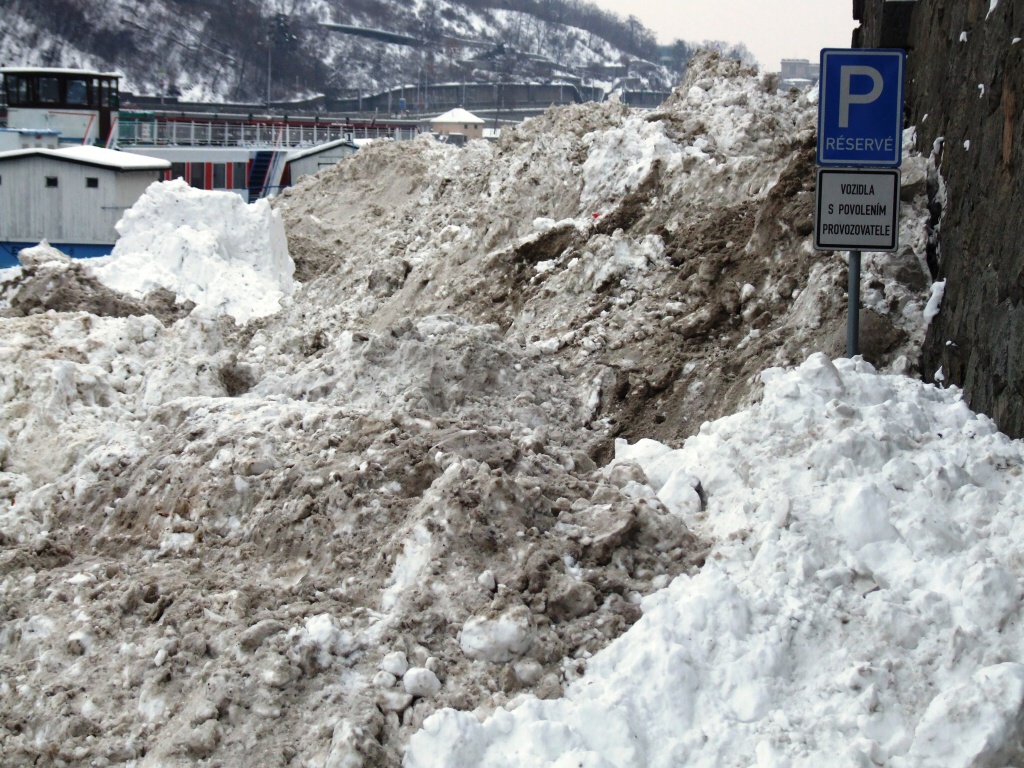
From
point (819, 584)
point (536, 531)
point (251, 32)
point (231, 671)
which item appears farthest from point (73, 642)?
point (251, 32)

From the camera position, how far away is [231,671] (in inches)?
172

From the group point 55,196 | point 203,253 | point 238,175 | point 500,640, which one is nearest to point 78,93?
point 238,175

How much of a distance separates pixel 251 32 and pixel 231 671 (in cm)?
11864

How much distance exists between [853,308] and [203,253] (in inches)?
496

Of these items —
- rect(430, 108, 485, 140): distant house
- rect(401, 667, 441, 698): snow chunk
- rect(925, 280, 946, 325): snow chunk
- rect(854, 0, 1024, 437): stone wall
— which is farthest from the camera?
rect(430, 108, 485, 140): distant house

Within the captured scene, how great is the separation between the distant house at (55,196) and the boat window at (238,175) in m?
10.1

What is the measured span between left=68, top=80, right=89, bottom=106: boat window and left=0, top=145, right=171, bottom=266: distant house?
1122cm

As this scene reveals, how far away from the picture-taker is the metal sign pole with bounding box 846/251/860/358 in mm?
5934

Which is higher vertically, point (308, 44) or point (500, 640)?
point (308, 44)

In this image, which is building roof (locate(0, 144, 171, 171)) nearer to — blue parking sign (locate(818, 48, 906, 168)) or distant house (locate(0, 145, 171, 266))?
distant house (locate(0, 145, 171, 266))

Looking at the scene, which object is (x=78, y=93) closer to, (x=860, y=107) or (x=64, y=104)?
(x=64, y=104)

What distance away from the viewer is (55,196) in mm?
23484

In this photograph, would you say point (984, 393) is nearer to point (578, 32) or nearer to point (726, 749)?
point (726, 749)

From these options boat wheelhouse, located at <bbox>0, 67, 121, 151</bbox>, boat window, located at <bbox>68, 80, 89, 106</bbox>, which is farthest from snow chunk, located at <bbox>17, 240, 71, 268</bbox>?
boat window, located at <bbox>68, 80, 89, 106</bbox>
